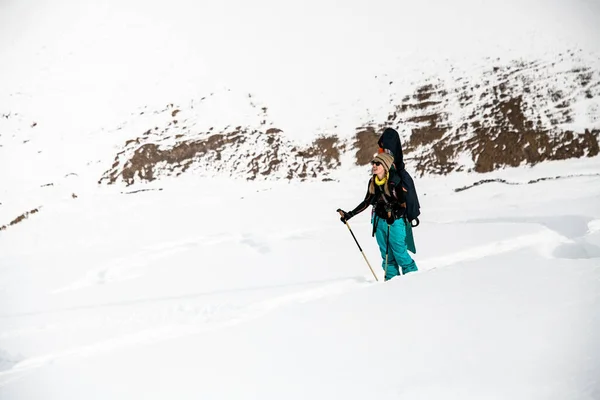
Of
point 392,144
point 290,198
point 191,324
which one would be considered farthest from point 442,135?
point 191,324

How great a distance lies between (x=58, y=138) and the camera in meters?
15.4

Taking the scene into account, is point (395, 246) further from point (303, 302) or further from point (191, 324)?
point (191, 324)

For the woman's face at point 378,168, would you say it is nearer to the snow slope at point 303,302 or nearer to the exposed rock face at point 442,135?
the snow slope at point 303,302

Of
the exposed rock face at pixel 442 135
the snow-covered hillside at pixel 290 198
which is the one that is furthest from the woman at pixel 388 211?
the exposed rock face at pixel 442 135

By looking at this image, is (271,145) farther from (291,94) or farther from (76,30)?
(76,30)

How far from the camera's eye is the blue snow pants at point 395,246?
5.55m

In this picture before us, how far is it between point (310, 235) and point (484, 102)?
8572 mm

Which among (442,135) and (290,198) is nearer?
(290,198)

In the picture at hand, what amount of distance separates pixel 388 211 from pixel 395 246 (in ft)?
1.61

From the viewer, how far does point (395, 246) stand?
18.4 feet

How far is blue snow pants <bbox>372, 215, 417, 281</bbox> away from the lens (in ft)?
18.2

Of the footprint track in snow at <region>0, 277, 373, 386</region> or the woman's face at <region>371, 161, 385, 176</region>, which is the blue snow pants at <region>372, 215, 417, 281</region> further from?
the woman's face at <region>371, 161, 385, 176</region>

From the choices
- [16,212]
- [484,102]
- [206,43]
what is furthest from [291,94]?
[16,212]

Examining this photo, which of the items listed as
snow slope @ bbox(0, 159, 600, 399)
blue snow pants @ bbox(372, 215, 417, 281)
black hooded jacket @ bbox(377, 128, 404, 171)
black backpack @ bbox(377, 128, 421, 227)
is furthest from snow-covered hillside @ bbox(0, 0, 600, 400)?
black hooded jacket @ bbox(377, 128, 404, 171)
